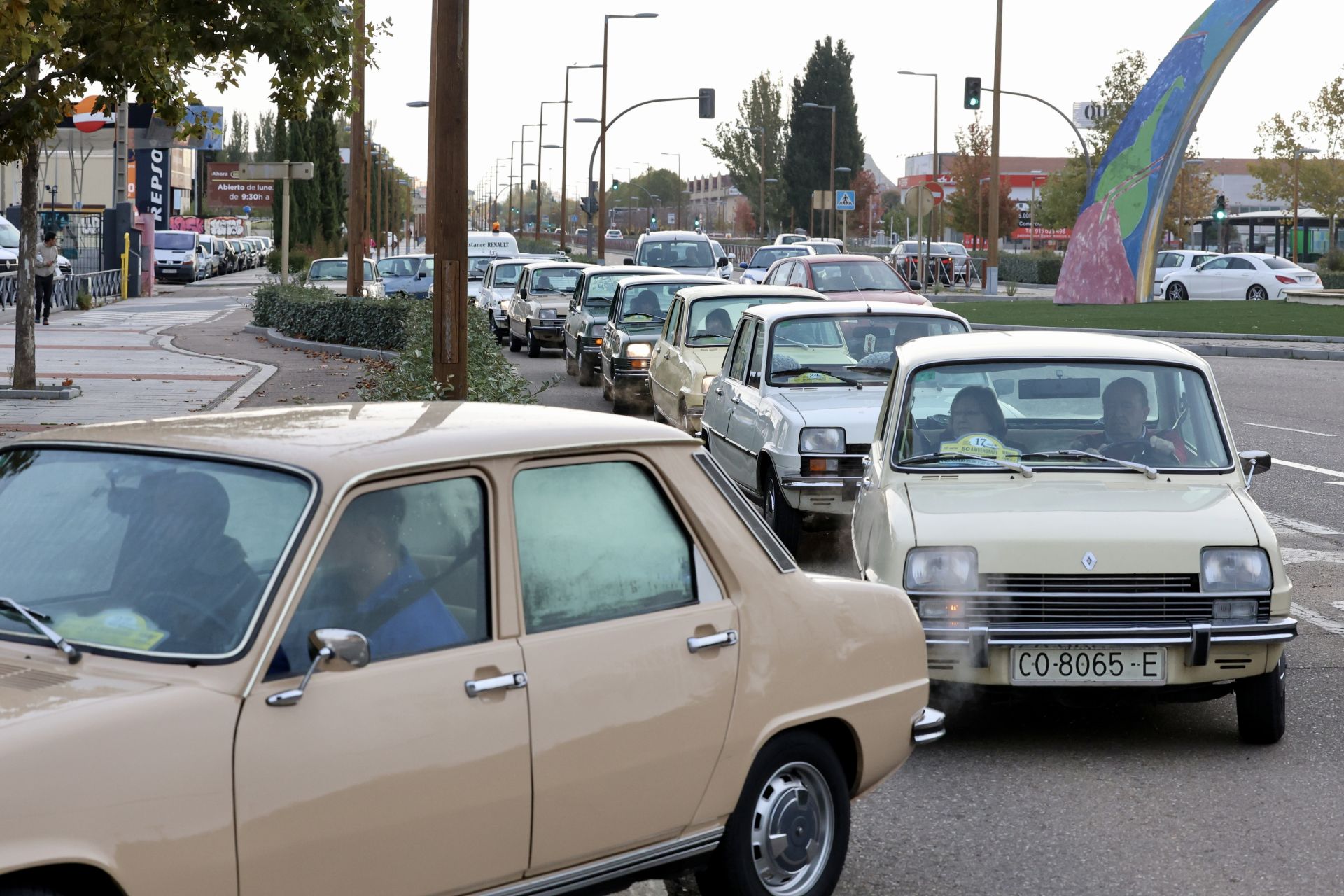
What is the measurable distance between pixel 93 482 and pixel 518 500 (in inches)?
36.5

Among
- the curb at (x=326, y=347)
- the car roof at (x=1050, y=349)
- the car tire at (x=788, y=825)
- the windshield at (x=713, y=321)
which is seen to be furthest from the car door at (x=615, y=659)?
the curb at (x=326, y=347)

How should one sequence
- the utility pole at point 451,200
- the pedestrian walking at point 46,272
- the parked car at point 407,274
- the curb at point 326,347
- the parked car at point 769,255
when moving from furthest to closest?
the parked car at point 769,255 → the parked car at point 407,274 → the pedestrian walking at point 46,272 → the curb at point 326,347 → the utility pole at point 451,200

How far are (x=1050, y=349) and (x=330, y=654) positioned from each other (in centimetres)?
480

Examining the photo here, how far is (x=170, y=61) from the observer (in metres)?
13.9

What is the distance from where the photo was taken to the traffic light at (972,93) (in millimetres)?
43875

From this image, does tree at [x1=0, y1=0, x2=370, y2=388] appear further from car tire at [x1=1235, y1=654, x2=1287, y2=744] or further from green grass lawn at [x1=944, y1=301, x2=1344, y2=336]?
green grass lawn at [x1=944, y1=301, x2=1344, y2=336]

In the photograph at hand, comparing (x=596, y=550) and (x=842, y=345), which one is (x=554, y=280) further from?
(x=596, y=550)

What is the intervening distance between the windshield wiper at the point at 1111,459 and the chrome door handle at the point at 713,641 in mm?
3194

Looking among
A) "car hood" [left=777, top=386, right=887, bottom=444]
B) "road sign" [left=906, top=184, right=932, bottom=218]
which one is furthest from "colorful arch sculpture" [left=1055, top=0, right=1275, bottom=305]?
"car hood" [left=777, top=386, right=887, bottom=444]

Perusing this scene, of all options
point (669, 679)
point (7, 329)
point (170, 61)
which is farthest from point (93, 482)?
point (7, 329)

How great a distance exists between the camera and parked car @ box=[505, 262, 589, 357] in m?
28.3

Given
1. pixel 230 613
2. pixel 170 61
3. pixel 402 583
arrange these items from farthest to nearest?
pixel 170 61 < pixel 402 583 < pixel 230 613

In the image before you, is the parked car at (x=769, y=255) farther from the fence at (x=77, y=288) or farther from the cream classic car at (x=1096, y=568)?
the cream classic car at (x=1096, y=568)

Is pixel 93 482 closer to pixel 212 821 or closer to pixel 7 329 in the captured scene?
pixel 212 821
